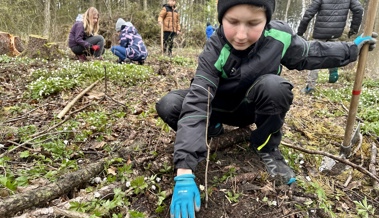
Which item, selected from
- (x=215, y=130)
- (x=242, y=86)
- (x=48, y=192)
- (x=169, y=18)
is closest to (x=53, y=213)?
(x=48, y=192)

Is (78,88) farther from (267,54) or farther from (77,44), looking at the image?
(77,44)

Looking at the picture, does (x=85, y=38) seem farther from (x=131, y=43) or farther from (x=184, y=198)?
(x=184, y=198)

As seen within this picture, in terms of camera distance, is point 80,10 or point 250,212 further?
point 80,10

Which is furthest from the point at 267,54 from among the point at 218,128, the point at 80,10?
the point at 80,10

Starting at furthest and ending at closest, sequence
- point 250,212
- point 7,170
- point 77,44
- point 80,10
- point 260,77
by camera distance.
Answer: point 80,10
point 77,44
point 260,77
point 7,170
point 250,212

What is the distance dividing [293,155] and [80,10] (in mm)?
17351

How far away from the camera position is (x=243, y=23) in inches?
72.6

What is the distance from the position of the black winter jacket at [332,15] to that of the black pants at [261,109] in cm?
394

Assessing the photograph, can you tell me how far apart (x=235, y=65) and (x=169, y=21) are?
336 inches

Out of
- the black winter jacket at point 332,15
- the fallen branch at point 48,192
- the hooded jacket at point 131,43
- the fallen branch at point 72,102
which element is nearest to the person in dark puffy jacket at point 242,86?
the fallen branch at point 48,192

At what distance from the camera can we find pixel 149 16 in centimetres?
1502

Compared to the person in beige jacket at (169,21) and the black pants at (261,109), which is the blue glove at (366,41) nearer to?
the black pants at (261,109)

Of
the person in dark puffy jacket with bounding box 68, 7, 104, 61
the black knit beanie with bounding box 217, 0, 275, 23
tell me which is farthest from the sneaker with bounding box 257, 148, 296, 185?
the person in dark puffy jacket with bounding box 68, 7, 104, 61

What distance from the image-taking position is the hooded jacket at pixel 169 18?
9.98 meters
